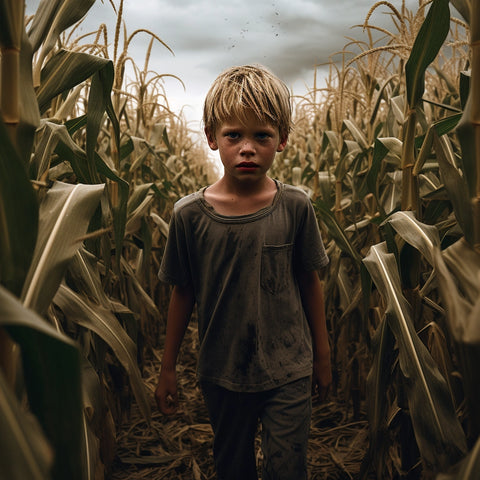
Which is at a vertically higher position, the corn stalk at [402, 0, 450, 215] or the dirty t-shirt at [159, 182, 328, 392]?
the corn stalk at [402, 0, 450, 215]

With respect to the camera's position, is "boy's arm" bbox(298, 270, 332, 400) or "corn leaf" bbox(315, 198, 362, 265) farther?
"corn leaf" bbox(315, 198, 362, 265)

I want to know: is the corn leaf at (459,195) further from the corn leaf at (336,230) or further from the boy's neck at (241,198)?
the corn leaf at (336,230)

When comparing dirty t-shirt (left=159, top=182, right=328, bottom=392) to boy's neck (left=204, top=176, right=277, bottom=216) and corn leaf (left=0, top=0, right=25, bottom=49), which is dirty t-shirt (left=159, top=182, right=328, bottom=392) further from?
corn leaf (left=0, top=0, right=25, bottom=49)

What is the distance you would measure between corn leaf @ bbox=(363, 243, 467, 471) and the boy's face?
0.48 meters

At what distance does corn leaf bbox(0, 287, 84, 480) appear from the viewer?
1.69ft

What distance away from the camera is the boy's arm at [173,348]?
136 cm

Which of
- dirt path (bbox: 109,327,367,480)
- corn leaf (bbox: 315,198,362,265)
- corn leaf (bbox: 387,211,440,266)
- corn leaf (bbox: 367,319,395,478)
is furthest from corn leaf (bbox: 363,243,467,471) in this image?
dirt path (bbox: 109,327,367,480)

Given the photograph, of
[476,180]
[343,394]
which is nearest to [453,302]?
[476,180]

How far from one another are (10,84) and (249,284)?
777 mm

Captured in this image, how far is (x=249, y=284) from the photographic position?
50.1 inches

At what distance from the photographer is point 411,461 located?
4.91 feet

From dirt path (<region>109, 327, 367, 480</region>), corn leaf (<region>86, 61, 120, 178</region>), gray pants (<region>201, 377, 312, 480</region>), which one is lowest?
dirt path (<region>109, 327, 367, 480</region>)

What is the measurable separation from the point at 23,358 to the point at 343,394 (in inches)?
91.3

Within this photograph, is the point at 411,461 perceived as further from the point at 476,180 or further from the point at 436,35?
the point at 436,35
